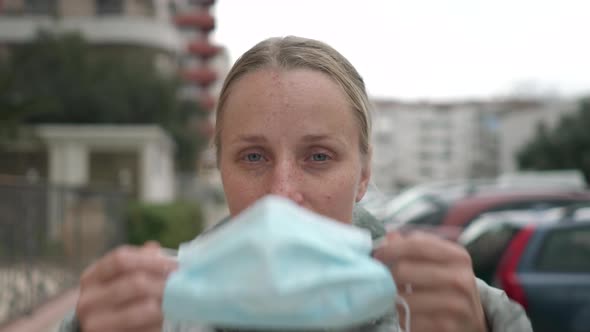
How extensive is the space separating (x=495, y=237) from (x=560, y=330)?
1.35 m

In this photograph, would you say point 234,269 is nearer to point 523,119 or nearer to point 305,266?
point 305,266

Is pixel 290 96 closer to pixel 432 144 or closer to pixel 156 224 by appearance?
pixel 156 224

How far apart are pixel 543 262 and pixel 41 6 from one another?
3167 centimetres

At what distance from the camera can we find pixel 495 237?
19.3ft

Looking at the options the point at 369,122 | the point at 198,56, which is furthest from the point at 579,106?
the point at 369,122

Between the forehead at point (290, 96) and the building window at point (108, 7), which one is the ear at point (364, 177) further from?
the building window at point (108, 7)

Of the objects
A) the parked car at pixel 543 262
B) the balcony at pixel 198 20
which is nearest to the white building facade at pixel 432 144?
the balcony at pixel 198 20

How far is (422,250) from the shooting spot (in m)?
1.06

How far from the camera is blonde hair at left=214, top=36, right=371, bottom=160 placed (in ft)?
4.57

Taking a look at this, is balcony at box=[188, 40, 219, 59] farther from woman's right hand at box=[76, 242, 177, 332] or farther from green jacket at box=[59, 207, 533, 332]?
woman's right hand at box=[76, 242, 177, 332]

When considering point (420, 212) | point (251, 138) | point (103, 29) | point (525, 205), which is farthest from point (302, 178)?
point (103, 29)

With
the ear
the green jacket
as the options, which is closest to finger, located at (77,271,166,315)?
the green jacket

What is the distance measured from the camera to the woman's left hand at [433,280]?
1.06 meters

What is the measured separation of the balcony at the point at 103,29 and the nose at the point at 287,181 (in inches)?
1185
